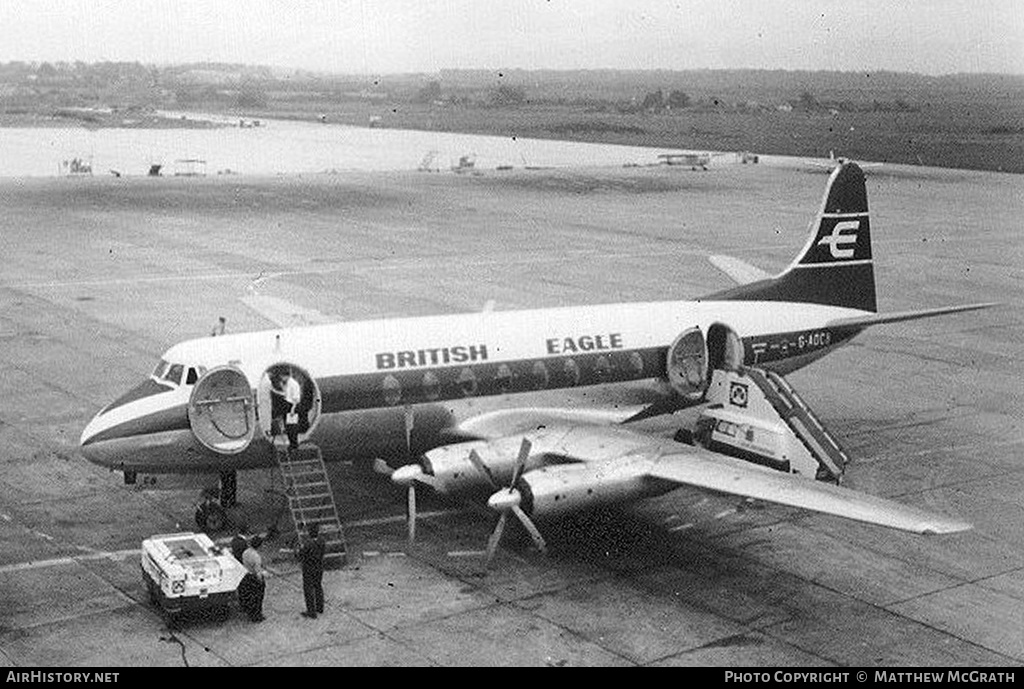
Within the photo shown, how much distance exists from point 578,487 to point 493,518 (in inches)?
120

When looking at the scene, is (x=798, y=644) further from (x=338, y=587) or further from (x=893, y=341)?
(x=893, y=341)

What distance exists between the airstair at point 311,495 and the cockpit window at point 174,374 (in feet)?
7.40

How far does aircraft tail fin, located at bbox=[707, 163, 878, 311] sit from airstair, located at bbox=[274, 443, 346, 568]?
13177 mm

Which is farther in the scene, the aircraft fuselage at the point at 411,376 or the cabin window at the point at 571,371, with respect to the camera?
the cabin window at the point at 571,371

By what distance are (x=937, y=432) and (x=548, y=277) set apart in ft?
78.9

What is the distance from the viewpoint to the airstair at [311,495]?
845 inches

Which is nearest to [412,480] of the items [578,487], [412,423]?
[412,423]

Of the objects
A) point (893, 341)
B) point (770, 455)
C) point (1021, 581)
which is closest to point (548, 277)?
point (893, 341)

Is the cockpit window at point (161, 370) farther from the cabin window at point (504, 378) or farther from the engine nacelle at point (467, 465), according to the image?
the cabin window at point (504, 378)

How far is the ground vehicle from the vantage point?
18406 mm

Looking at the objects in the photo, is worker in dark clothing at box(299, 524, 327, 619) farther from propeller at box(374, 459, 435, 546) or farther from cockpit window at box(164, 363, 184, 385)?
cockpit window at box(164, 363, 184, 385)

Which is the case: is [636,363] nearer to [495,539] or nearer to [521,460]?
[521,460]

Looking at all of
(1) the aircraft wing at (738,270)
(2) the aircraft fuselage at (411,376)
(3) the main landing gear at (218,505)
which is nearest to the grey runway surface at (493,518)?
(3) the main landing gear at (218,505)

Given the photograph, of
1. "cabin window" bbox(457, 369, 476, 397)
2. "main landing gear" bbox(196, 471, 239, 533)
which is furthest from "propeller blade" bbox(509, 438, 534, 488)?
"main landing gear" bbox(196, 471, 239, 533)
